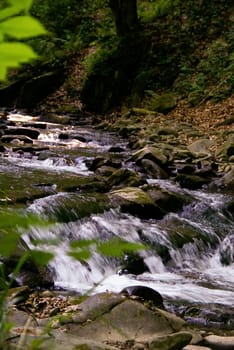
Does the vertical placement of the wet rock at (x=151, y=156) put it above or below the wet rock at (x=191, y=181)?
above

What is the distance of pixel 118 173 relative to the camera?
994 centimetres

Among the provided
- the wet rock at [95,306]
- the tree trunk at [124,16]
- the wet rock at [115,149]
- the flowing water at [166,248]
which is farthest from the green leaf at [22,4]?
the tree trunk at [124,16]

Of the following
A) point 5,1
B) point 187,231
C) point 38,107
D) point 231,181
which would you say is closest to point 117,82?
point 38,107

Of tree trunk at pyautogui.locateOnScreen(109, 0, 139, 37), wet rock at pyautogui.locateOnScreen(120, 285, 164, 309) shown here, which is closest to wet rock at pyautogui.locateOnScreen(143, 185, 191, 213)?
wet rock at pyautogui.locateOnScreen(120, 285, 164, 309)

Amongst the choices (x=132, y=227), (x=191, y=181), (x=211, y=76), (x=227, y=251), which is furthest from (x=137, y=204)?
(x=211, y=76)

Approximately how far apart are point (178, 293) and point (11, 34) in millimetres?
5588

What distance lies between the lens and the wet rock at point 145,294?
5453 mm

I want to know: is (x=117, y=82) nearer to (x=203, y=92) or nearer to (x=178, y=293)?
(x=203, y=92)

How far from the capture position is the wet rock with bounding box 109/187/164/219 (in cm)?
855

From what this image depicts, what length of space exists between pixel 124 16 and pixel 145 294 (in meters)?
16.5

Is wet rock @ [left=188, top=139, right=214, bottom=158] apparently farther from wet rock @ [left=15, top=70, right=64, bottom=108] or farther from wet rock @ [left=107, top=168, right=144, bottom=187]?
wet rock @ [left=15, top=70, right=64, bottom=108]

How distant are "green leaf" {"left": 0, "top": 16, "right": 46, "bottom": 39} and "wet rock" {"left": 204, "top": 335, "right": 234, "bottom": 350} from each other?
4059mm

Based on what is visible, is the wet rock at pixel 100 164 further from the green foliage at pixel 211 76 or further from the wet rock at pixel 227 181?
the green foliage at pixel 211 76

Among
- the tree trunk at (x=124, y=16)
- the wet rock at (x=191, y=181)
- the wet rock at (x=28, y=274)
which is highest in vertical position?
the tree trunk at (x=124, y=16)
